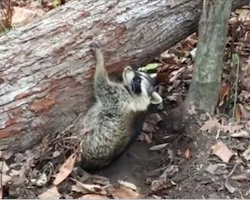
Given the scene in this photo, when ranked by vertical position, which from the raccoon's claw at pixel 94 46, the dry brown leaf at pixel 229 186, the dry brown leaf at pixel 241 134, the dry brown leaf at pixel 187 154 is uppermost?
the raccoon's claw at pixel 94 46

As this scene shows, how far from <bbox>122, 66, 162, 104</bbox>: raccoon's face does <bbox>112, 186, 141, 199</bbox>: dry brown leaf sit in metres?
1.09

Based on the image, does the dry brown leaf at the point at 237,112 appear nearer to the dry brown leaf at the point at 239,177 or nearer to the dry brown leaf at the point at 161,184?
the dry brown leaf at the point at 239,177

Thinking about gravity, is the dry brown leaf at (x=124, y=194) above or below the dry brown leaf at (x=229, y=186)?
above

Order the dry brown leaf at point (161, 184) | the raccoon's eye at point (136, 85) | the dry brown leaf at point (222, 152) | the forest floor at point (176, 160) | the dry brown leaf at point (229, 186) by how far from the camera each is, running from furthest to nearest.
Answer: the raccoon's eye at point (136, 85), the dry brown leaf at point (222, 152), the dry brown leaf at point (161, 184), the dry brown leaf at point (229, 186), the forest floor at point (176, 160)

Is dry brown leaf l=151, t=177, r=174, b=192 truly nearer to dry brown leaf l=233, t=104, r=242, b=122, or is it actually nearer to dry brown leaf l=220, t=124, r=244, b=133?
dry brown leaf l=220, t=124, r=244, b=133

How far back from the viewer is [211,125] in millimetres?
5949

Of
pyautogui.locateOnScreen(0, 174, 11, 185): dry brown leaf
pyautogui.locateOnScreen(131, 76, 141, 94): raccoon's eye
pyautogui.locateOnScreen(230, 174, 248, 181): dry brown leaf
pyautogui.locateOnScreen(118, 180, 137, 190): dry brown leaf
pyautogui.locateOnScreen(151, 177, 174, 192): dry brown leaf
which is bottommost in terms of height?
pyautogui.locateOnScreen(230, 174, 248, 181): dry brown leaf

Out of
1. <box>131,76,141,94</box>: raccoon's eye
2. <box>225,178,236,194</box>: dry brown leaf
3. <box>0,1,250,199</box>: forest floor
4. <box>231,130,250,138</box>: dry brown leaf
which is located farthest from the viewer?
<box>131,76,141,94</box>: raccoon's eye

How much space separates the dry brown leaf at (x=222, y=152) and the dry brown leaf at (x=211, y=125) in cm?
20

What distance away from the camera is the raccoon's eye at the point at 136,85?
606 cm

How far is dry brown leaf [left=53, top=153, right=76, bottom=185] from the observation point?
5180mm

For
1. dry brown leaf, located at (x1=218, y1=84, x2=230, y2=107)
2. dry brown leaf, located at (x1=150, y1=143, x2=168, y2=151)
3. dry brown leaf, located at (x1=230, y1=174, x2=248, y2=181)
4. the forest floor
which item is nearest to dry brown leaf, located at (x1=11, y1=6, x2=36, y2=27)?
the forest floor

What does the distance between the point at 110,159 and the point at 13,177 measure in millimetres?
1187

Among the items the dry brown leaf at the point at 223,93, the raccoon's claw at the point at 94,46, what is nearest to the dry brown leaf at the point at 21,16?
the raccoon's claw at the point at 94,46
